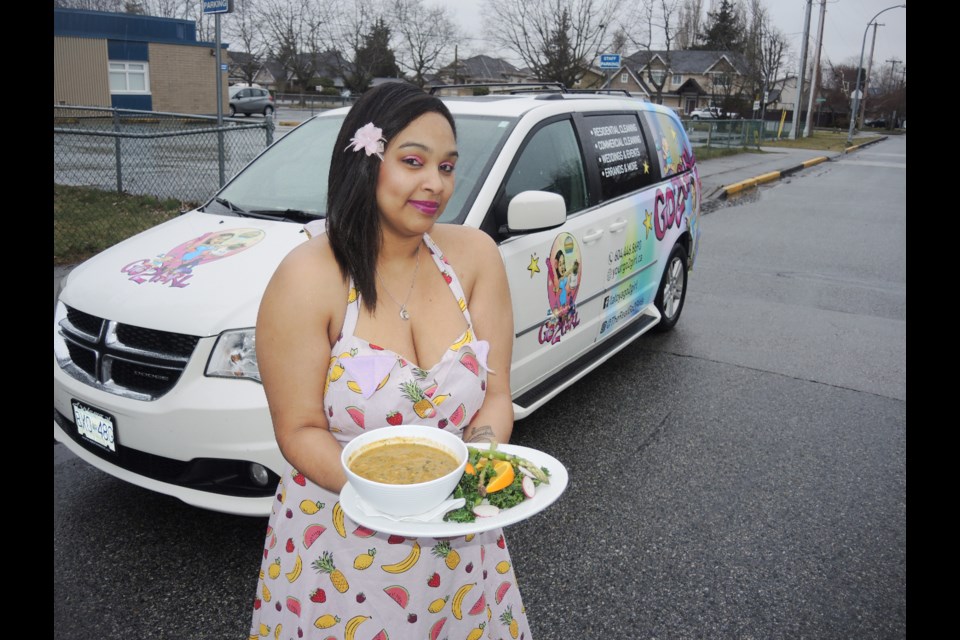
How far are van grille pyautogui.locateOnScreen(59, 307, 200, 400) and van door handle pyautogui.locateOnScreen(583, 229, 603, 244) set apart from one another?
228cm

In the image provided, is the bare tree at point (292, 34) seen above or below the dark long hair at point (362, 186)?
above

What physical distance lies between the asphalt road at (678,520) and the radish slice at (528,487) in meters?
1.53

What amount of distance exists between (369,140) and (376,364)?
0.48 meters

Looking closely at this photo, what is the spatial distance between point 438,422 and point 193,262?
2.02 m

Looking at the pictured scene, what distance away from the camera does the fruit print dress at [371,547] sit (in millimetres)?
1648

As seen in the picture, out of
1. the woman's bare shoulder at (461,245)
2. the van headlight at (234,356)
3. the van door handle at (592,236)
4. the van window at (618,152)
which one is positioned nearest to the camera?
the woman's bare shoulder at (461,245)

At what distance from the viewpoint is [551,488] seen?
4.92 ft

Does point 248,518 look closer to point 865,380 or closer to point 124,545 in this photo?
point 124,545

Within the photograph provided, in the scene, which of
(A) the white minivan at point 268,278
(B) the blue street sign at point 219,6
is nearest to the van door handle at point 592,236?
(A) the white minivan at point 268,278

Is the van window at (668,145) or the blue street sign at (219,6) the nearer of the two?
the van window at (668,145)

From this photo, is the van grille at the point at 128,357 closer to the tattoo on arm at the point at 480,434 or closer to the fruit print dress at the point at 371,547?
the fruit print dress at the point at 371,547

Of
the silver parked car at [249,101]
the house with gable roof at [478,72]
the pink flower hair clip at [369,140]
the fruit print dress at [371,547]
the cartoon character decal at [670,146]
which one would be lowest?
the fruit print dress at [371,547]

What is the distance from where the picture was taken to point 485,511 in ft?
4.68
